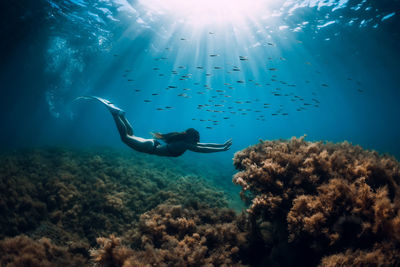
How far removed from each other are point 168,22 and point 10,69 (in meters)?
27.2

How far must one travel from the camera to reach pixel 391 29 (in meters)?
20.0

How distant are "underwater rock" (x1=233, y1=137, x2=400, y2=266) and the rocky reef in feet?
0.05

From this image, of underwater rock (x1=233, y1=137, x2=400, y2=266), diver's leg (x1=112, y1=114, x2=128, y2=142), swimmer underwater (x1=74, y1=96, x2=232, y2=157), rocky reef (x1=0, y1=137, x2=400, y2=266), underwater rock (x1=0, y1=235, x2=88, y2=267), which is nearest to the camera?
underwater rock (x1=233, y1=137, x2=400, y2=266)

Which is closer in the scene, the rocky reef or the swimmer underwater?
the rocky reef

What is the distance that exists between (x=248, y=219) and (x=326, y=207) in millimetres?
2158

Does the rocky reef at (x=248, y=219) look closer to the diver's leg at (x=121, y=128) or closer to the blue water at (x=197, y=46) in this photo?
the diver's leg at (x=121, y=128)

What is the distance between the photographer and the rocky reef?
8.64ft

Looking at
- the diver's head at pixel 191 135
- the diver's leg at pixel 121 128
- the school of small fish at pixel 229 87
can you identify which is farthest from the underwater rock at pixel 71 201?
the school of small fish at pixel 229 87

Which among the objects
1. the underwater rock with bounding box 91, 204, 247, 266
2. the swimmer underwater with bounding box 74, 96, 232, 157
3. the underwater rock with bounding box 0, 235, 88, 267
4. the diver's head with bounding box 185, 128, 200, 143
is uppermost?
the diver's head with bounding box 185, 128, 200, 143

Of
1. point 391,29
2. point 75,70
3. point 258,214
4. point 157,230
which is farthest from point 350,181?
point 75,70

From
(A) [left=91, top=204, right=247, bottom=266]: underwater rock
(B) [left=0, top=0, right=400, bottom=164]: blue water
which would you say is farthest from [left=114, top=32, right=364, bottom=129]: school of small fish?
(A) [left=91, top=204, right=247, bottom=266]: underwater rock

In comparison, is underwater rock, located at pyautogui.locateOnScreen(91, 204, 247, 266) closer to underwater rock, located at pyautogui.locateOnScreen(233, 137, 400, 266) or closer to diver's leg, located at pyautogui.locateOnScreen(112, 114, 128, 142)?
underwater rock, located at pyautogui.locateOnScreen(233, 137, 400, 266)

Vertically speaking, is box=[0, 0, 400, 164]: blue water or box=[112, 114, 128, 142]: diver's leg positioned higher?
box=[0, 0, 400, 164]: blue water

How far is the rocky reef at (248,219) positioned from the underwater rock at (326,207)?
0.01 metres
